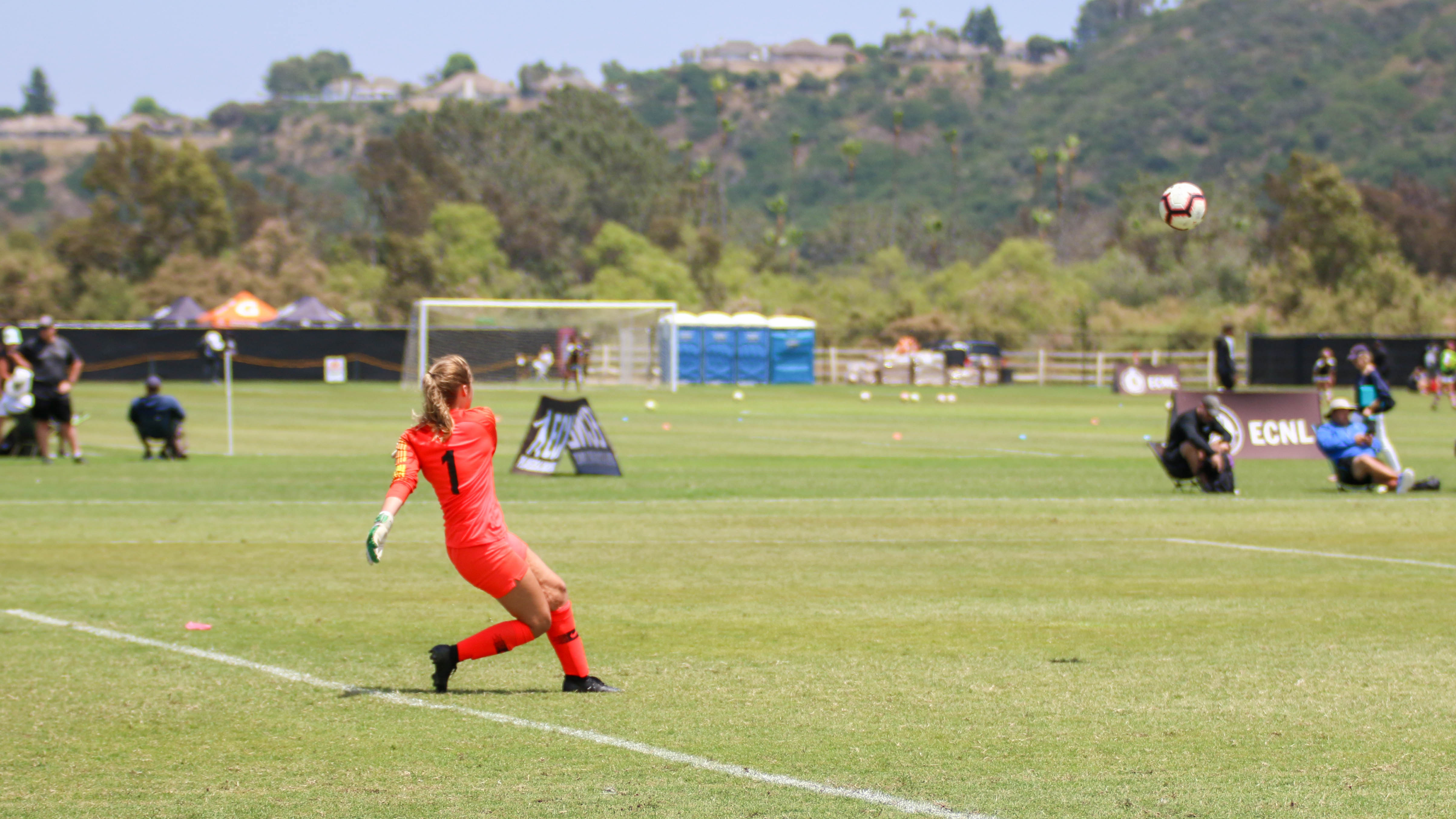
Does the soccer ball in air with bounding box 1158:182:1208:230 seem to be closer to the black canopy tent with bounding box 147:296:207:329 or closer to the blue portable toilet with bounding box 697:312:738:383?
the blue portable toilet with bounding box 697:312:738:383

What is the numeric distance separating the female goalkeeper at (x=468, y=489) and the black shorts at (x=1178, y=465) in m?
13.3

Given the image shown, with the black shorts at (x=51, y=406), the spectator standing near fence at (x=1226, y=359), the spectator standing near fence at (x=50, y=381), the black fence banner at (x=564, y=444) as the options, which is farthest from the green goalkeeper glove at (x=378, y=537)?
the spectator standing near fence at (x=1226, y=359)

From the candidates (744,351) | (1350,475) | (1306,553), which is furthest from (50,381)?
(744,351)

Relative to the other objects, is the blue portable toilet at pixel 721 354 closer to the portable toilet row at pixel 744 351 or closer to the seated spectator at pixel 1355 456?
the portable toilet row at pixel 744 351

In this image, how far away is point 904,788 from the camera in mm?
6172

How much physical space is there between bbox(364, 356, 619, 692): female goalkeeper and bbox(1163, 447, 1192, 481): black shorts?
13.3 meters

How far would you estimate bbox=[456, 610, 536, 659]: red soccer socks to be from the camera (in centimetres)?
791

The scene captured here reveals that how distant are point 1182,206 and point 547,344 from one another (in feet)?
161

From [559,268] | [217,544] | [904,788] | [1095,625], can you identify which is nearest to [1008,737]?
[904,788]

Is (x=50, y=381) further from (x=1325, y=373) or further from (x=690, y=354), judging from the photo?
(x=690, y=354)

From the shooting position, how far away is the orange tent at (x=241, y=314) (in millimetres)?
73812

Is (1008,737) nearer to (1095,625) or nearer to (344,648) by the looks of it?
(1095,625)

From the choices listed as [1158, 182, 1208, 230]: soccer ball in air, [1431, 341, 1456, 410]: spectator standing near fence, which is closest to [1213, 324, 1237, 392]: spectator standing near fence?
[1158, 182, 1208, 230]: soccer ball in air

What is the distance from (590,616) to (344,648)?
183cm
